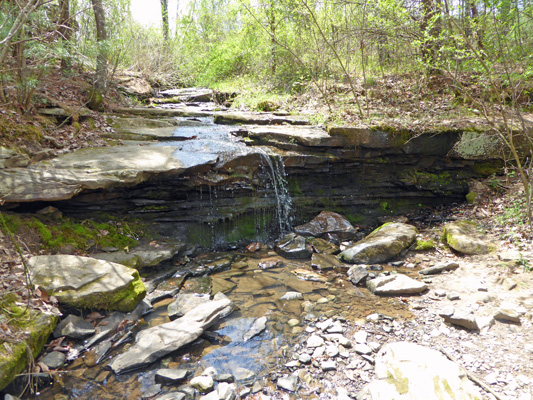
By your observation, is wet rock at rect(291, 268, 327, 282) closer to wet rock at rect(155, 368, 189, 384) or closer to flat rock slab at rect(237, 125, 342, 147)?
wet rock at rect(155, 368, 189, 384)

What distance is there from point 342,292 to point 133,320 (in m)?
2.79

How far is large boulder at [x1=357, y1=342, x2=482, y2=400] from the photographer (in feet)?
7.82

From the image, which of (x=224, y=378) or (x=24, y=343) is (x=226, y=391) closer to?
(x=224, y=378)

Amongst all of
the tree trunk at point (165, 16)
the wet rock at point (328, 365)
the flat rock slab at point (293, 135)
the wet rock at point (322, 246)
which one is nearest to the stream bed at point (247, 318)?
the wet rock at point (328, 365)

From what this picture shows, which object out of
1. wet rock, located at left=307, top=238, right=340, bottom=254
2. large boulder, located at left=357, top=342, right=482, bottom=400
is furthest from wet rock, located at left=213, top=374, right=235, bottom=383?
wet rock, located at left=307, top=238, right=340, bottom=254

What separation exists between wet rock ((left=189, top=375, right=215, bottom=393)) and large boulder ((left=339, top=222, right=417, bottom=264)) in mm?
3268

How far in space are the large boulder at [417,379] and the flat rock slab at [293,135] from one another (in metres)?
4.73

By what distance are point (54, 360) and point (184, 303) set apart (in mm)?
1497

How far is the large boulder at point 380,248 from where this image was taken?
5.36 metres

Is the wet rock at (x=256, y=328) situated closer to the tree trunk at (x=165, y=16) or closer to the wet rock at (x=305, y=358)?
the wet rock at (x=305, y=358)

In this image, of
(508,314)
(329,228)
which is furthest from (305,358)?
(329,228)

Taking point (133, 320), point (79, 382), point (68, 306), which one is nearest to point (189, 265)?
point (133, 320)

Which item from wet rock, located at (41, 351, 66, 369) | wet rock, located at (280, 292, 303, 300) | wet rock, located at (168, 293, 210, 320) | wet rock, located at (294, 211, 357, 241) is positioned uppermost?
wet rock, located at (294, 211, 357, 241)

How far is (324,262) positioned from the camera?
5418mm
